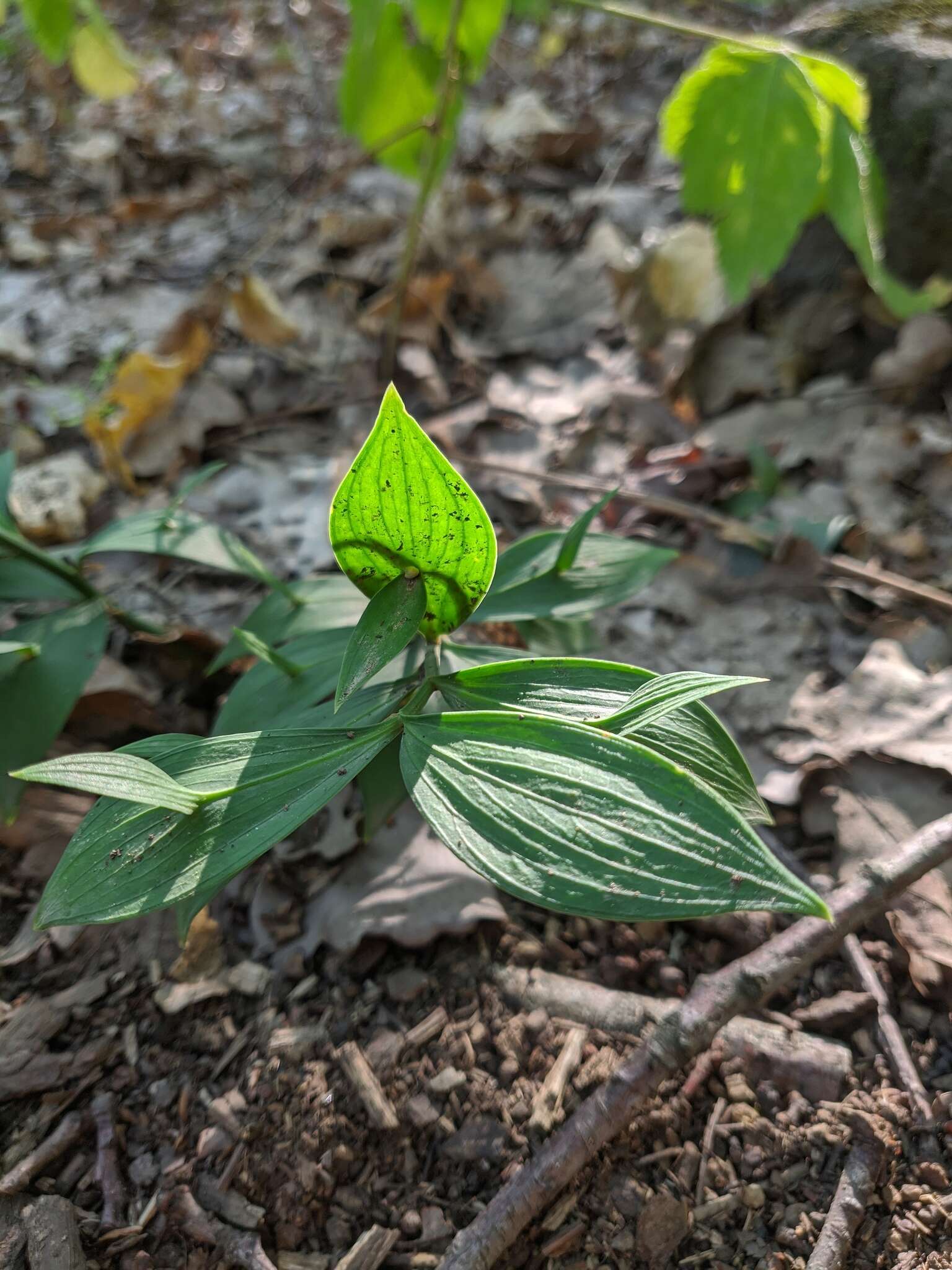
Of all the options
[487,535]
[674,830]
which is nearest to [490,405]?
[487,535]

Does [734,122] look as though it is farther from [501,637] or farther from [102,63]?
[102,63]

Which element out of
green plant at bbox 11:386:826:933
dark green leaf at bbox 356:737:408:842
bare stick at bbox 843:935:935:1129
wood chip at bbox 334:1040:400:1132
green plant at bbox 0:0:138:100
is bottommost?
Result: bare stick at bbox 843:935:935:1129

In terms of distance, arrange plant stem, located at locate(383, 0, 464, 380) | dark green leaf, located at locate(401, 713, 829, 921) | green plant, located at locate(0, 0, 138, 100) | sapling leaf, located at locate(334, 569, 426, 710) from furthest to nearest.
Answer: green plant, located at locate(0, 0, 138, 100)
plant stem, located at locate(383, 0, 464, 380)
sapling leaf, located at locate(334, 569, 426, 710)
dark green leaf, located at locate(401, 713, 829, 921)

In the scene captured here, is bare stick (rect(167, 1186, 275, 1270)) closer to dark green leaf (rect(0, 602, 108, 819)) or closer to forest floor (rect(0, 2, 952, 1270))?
forest floor (rect(0, 2, 952, 1270))

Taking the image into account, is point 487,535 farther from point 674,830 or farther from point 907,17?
point 907,17

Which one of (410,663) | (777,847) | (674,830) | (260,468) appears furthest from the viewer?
(260,468)

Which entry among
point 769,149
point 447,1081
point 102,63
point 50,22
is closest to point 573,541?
point 447,1081

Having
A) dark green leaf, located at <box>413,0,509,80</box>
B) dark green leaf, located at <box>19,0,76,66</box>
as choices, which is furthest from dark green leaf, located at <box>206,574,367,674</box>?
dark green leaf, located at <box>19,0,76,66</box>
